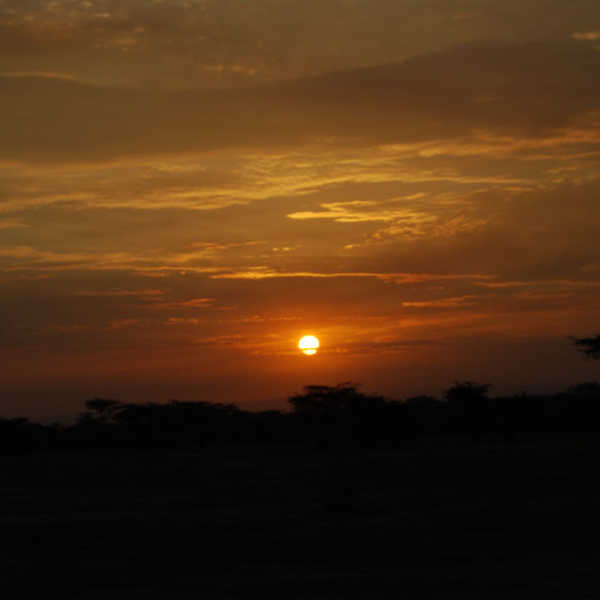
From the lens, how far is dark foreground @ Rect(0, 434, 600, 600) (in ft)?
45.1

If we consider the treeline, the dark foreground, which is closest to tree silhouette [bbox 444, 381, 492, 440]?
the treeline

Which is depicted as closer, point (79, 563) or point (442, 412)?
point (79, 563)

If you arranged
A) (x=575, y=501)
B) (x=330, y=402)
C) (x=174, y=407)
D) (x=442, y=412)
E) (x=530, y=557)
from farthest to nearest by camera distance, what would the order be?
(x=442, y=412) → (x=174, y=407) → (x=330, y=402) → (x=575, y=501) → (x=530, y=557)

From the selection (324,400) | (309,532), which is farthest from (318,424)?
(309,532)

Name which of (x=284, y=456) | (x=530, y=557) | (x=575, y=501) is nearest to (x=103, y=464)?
(x=284, y=456)

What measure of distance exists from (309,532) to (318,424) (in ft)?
109

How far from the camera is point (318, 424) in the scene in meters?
51.8

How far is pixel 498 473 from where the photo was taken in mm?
30484

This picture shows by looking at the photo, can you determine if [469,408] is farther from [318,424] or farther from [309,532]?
[309,532]

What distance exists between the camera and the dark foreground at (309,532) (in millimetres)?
13750

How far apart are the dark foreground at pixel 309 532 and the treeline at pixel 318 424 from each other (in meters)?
16.4

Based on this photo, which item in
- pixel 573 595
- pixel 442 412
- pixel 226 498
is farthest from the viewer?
pixel 442 412

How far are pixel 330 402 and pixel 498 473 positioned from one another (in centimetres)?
1789

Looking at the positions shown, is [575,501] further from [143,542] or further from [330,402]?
[330,402]
